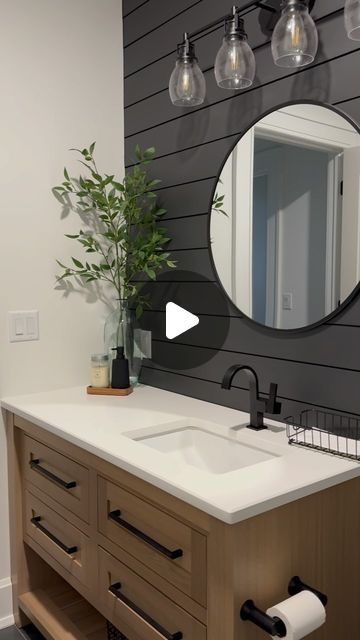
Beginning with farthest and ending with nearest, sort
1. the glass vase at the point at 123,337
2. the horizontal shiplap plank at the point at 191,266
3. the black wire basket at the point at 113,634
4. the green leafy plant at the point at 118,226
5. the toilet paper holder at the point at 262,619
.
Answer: the glass vase at the point at 123,337 → the green leafy plant at the point at 118,226 → the horizontal shiplap plank at the point at 191,266 → the black wire basket at the point at 113,634 → the toilet paper holder at the point at 262,619

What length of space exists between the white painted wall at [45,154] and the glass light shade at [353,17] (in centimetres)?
130

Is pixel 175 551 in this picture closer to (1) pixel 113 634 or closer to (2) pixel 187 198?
(1) pixel 113 634

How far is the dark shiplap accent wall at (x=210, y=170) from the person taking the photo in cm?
149

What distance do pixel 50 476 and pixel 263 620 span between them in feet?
3.09

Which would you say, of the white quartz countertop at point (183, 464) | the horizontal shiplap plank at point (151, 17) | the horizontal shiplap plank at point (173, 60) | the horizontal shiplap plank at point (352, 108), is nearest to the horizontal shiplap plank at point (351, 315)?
the white quartz countertop at point (183, 464)

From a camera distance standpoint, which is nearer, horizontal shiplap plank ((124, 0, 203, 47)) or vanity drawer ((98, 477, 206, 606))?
vanity drawer ((98, 477, 206, 606))

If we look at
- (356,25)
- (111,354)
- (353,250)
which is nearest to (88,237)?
(111,354)

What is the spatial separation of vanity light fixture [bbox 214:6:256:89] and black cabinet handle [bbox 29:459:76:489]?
1.28 m

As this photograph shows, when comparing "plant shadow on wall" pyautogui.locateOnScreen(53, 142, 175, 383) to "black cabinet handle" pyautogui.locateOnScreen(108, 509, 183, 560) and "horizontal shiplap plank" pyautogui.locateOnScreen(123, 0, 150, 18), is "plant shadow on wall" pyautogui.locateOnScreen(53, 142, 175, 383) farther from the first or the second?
"black cabinet handle" pyautogui.locateOnScreen(108, 509, 183, 560)

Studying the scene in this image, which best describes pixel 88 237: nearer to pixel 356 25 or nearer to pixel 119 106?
pixel 119 106

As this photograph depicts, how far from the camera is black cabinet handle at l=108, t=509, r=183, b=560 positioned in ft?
3.93

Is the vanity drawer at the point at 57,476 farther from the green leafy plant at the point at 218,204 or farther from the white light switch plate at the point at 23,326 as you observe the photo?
the green leafy plant at the point at 218,204

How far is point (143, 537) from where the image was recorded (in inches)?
51.9

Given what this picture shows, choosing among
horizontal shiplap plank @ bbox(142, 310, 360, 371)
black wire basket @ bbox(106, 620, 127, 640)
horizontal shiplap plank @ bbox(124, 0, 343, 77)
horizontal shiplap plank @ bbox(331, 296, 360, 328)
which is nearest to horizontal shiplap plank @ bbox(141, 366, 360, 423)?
horizontal shiplap plank @ bbox(142, 310, 360, 371)
